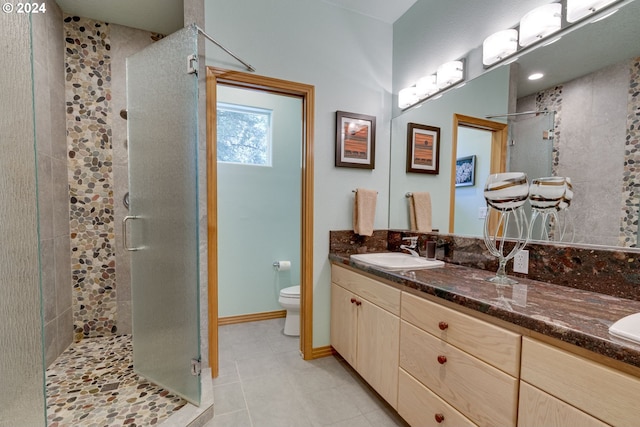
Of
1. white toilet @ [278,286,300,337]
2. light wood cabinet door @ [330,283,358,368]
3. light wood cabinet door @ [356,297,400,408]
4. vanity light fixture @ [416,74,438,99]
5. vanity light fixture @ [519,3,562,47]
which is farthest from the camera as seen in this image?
white toilet @ [278,286,300,337]

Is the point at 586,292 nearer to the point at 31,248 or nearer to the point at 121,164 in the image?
the point at 31,248

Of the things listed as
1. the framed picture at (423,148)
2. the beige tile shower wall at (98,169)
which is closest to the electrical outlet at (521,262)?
the framed picture at (423,148)

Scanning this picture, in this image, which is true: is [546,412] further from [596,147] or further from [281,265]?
[281,265]

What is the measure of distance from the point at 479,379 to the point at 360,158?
1.66 meters

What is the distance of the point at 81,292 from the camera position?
2.18m

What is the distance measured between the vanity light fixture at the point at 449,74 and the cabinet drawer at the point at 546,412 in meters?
1.81

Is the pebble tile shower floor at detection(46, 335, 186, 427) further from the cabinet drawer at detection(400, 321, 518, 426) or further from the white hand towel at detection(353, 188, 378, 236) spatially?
the white hand towel at detection(353, 188, 378, 236)

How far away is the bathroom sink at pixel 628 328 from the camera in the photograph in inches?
25.6

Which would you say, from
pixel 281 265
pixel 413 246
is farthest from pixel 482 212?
pixel 281 265

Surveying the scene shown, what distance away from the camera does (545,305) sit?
922 mm

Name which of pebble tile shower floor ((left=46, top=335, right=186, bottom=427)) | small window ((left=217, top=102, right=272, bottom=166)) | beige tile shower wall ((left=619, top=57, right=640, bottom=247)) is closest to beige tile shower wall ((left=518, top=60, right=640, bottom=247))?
beige tile shower wall ((left=619, top=57, right=640, bottom=247))

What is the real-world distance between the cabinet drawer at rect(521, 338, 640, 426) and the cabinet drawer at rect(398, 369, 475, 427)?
39 cm

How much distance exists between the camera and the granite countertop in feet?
2.21

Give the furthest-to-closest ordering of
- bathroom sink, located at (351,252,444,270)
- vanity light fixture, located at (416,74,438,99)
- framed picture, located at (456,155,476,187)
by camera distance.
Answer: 1. vanity light fixture, located at (416,74,438,99)
2. framed picture, located at (456,155,476,187)
3. bathroom sink, located at (351,252,444,270)
